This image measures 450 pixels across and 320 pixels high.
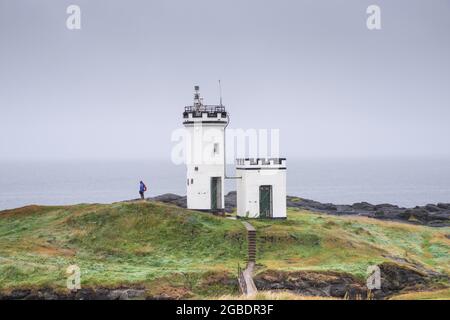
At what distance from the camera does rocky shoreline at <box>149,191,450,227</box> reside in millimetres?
61875

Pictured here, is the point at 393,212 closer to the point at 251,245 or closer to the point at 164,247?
the point at 251,245

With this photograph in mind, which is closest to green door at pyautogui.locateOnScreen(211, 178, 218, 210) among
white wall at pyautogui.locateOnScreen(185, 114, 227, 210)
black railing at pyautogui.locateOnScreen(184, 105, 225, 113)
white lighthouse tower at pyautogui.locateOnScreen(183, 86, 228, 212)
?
white lighthouse tower at pyautogui.locateOnScreen(183, 86, 228, 212)

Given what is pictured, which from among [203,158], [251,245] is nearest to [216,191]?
[203,158]

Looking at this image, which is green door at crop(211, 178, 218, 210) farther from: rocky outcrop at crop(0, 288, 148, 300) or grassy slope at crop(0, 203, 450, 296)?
rocky outcrop at crop(0, 288, 148, 300)

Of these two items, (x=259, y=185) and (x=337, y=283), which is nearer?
(x=337, y=283)

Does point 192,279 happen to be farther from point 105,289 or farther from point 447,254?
point 447,254

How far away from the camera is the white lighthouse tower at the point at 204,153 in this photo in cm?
4734

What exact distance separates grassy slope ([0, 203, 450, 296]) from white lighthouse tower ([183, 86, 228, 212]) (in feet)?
15.4

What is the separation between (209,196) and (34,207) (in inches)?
473

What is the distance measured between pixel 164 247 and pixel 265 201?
1024cm

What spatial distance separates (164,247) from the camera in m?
39.0

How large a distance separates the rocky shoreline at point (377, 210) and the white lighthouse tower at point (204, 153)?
26.6 feet

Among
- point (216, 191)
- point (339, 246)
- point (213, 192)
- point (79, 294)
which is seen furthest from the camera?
point (216, 191)

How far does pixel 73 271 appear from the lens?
33438mm
